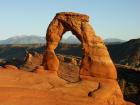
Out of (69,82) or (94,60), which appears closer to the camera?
(69,82)

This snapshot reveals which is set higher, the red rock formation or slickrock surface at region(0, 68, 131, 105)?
the red rock formation

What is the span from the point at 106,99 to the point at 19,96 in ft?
15.6

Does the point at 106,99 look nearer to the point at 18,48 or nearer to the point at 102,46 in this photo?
the point at 102,46

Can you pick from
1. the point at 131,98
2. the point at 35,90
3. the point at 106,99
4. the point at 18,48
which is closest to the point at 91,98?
the point at 106,99

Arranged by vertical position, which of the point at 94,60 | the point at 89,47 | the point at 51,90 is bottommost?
the point at 51,90

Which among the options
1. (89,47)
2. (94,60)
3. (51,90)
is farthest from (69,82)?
(51,90)

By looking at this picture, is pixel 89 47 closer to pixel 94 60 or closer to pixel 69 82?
pixel 94 60

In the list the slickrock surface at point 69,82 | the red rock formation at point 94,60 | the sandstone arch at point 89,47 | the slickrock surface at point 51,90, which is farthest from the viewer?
the sandstone arch at point 89,47

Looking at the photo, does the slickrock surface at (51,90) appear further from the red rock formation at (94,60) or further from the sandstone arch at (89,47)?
the sandstone arch at (89,47)

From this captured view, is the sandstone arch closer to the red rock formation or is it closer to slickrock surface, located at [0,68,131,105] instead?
the red rock formation

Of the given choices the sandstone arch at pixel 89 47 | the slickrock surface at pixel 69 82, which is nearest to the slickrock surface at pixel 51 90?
the slickrock surface at pixel 69 82

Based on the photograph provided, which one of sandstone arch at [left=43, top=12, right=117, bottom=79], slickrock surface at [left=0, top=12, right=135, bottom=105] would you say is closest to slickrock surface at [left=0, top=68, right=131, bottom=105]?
slickrock surface at [left=0, top=12, right=135, bottom=105]

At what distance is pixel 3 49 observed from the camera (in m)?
171

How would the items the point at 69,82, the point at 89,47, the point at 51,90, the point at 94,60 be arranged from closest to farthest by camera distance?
the point at 51,90, the point at 69,82, the point at 94,60, the point at 89,47
